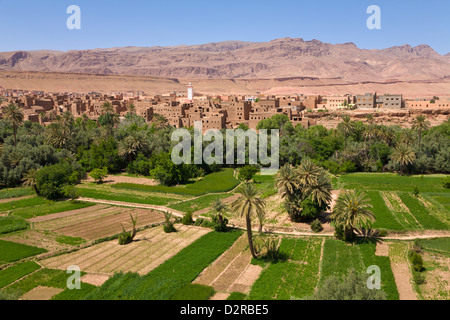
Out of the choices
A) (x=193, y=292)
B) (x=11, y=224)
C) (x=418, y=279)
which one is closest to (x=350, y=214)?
(x=418, y=279)

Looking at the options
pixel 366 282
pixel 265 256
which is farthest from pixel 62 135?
pixel 366 282

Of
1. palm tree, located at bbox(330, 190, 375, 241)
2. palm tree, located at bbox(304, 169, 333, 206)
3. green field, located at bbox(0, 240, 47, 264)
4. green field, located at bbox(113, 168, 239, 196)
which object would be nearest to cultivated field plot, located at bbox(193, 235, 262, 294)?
palm tree, located at bbox(330, 190, 375, 241)

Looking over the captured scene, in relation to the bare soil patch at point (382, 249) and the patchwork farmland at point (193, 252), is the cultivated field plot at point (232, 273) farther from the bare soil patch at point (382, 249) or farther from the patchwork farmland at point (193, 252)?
the bare soil patch at point (382, 249)

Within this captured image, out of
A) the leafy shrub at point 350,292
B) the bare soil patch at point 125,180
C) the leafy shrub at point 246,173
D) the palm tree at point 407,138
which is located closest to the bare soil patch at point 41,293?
the leafy shrub at point 350,292

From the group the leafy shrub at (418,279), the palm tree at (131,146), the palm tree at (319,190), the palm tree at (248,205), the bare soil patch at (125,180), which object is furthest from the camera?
the palm tree at (131,146)

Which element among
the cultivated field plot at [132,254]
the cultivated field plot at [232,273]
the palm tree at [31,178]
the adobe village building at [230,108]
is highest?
the adobe village building at [230,108]

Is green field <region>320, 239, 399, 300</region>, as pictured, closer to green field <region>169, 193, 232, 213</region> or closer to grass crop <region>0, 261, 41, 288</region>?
green field <region>169, 193, 232, 213</region>
